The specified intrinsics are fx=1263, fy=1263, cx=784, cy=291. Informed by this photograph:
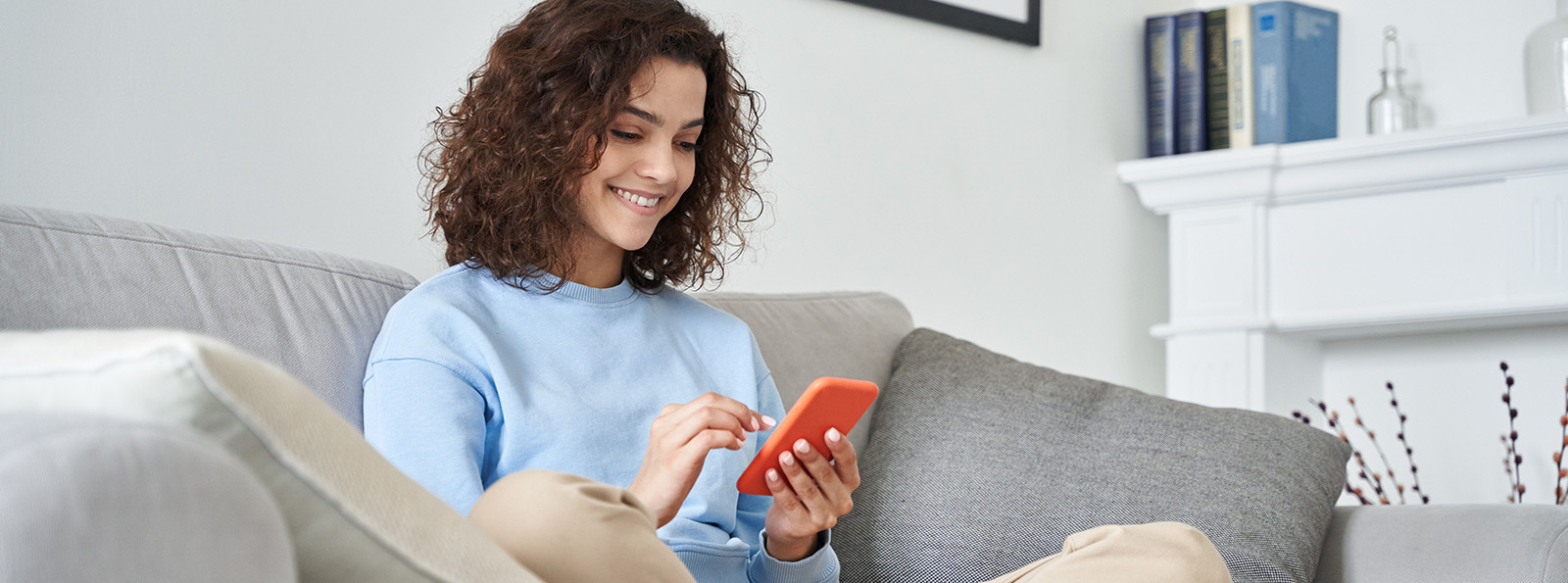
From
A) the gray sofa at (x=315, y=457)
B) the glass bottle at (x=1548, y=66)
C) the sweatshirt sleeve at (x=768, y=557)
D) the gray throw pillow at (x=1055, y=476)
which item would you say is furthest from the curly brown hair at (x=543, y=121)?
the glass bottle at (x=1548, y=66)

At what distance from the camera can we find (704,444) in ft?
3.19

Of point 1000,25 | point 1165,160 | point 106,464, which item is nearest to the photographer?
point 106,464

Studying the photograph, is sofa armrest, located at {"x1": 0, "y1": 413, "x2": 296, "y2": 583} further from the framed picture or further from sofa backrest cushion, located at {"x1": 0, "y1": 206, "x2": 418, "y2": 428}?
the framed picture

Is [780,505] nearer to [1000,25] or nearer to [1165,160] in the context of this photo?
[1000,25]

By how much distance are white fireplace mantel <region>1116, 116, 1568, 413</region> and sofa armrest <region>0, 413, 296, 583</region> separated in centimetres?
223

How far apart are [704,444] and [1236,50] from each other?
1.80m

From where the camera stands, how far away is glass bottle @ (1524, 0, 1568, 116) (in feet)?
7.01

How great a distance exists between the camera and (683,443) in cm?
99

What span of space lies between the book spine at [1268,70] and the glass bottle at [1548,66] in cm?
40

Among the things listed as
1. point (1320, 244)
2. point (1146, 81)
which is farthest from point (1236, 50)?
point (1320, 244)

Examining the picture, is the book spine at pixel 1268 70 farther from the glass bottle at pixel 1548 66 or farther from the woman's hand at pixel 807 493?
the woman's hand at pixel 807 493

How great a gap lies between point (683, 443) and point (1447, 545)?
31.3 inches

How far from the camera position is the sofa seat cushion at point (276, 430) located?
1.38 feet

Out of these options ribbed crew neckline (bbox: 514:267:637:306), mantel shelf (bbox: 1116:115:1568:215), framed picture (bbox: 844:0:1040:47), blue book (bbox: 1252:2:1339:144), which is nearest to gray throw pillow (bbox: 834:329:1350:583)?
ribbed crew neckline (bbox: 514:267:637:306)
